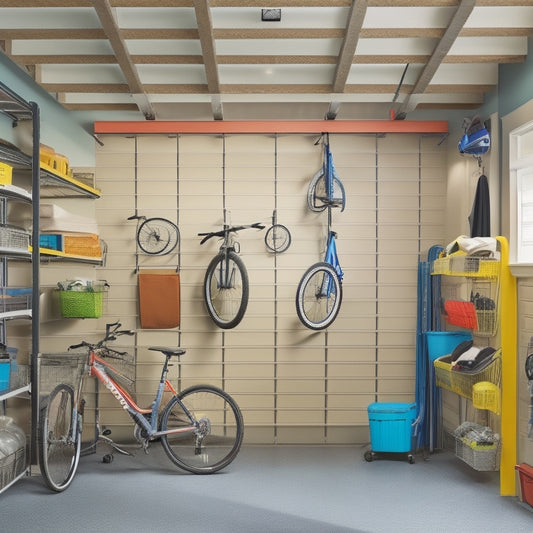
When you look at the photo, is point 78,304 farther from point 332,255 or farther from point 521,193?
point 521,193

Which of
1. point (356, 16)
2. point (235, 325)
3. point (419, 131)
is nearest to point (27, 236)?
point (235, 325)

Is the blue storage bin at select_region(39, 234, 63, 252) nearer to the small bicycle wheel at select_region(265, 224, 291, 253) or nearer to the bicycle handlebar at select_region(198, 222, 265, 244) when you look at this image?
the bicycle handlebar at select_region(198, 222, 265, 244)

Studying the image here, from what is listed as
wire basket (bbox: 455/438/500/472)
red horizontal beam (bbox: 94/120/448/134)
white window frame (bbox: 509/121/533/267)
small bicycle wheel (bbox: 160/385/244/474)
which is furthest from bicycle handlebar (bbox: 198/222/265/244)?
wire basket (bbox: 455/438/500/472)

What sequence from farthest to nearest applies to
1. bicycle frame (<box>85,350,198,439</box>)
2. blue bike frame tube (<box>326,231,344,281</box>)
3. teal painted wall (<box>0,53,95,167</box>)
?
blue bike frame tube (<box>326,231,344,281</box>) < bicycle frame (<box>85,350,198,439</box>) < teal painted wall (<box>0,53,95,167</box>)

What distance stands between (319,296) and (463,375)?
159 cm

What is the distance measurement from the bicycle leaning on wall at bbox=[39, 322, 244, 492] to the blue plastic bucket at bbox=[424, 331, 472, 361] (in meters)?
1.72

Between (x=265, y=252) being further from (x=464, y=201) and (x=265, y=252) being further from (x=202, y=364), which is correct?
(x=464, y=201)

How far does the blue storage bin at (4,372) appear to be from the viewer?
4.63m

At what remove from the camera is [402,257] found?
6652 mm

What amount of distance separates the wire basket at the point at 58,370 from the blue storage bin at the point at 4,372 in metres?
0.52

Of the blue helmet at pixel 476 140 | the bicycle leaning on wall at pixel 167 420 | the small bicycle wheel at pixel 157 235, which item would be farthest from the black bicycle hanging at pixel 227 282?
the blue helmet at pixel 476 140

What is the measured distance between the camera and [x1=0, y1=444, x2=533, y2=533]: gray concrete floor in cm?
432

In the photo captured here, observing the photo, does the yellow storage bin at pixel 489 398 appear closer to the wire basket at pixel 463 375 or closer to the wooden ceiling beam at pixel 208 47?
the wire basket at pixel 463 375

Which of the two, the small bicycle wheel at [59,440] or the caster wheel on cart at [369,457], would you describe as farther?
the caster wheel on cart at [369,457]
